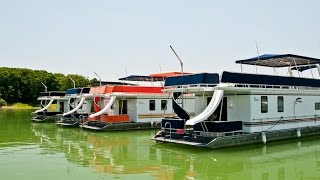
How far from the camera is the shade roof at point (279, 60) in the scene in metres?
19.2

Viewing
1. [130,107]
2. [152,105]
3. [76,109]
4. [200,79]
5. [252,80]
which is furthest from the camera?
[76,109]

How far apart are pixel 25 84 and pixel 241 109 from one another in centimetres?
6960

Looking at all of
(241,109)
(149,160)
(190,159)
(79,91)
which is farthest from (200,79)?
(79,91)

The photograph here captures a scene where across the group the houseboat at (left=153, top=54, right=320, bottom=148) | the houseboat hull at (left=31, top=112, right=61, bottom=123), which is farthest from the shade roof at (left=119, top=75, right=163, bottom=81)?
the houseboat at (left=153, top=54, right=320, bottom=148)

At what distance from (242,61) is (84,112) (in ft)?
48.6

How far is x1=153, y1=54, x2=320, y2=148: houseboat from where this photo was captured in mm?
15469

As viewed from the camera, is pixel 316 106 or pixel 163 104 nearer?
pixel 316 106

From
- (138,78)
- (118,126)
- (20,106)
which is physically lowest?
(118,126)

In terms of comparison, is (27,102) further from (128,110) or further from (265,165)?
(265,165)

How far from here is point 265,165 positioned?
1260cm

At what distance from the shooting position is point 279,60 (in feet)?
66.9

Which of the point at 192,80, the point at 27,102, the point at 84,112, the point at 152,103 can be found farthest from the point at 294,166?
the point at 27,102

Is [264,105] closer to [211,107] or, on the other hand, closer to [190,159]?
[211,107]

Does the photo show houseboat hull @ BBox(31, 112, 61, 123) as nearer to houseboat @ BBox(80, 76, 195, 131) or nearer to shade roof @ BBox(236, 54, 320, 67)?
houseboat @ BBox(80, 76, 195, 131)
